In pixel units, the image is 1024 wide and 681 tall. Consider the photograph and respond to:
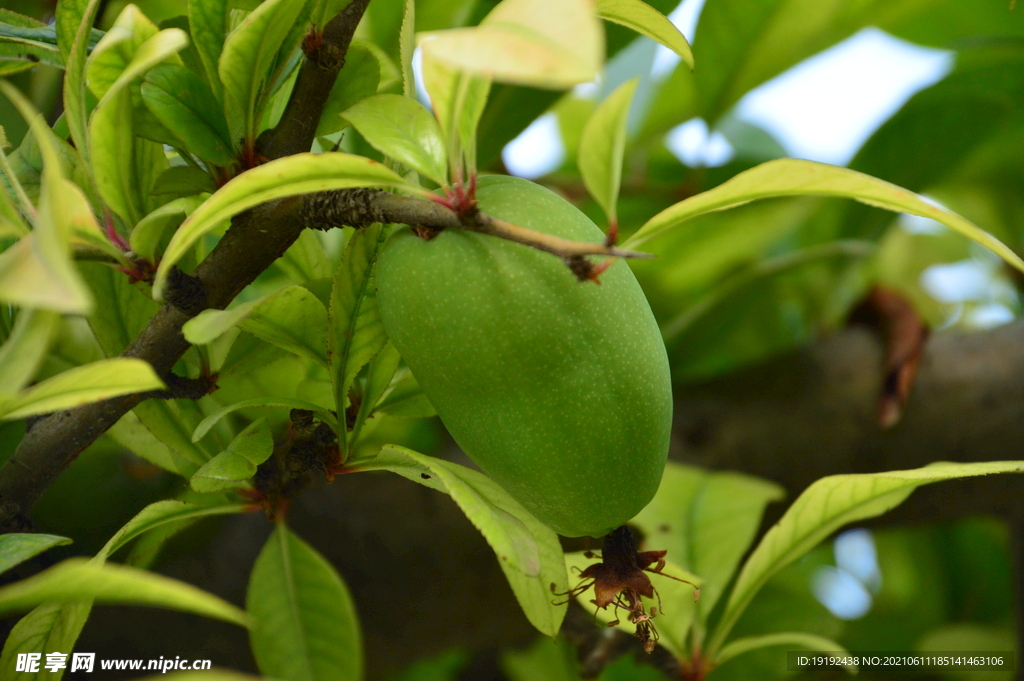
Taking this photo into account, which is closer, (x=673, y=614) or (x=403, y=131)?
(x=403, y=131)

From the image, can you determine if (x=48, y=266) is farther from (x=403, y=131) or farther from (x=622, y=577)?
(x=622, y=577)

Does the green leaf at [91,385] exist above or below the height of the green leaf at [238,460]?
below

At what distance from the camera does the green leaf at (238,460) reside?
36cm

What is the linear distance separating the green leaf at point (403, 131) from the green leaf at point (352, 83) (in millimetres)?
49

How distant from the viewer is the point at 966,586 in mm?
1063

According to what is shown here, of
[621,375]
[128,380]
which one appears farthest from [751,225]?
[128,380]

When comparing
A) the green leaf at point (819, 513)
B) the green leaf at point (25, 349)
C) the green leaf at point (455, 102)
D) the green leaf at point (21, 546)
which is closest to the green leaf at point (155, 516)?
the green leaf at point (21, 546)

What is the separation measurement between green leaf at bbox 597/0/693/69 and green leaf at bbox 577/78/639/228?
0.08m

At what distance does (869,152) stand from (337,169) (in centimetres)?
74

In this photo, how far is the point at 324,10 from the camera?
39 cm

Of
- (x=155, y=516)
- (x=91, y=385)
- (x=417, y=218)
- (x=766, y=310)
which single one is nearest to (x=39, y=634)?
(x=155, y=516)

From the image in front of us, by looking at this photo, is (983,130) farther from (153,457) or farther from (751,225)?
(153,457)

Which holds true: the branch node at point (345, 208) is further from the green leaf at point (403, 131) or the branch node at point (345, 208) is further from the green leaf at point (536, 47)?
the green leaf at point (536, 47)

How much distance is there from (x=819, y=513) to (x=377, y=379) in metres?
0.28
